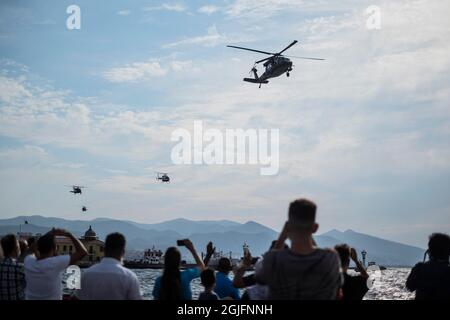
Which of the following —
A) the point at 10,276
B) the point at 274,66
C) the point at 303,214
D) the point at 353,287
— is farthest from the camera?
the point at 274,66

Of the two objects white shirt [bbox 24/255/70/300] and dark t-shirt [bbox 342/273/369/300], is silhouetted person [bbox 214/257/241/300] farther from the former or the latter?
white shirt [bbox 24/255/70/300]

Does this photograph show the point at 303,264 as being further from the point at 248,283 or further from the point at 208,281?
the point at 208,281

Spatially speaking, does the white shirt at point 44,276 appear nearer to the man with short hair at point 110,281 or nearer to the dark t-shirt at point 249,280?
the man with short hair at point 110,281

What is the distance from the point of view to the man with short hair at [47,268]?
8.02 metres

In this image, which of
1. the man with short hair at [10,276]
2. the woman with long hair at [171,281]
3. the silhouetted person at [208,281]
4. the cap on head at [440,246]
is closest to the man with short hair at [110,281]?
the woman with long hair at [171,281]

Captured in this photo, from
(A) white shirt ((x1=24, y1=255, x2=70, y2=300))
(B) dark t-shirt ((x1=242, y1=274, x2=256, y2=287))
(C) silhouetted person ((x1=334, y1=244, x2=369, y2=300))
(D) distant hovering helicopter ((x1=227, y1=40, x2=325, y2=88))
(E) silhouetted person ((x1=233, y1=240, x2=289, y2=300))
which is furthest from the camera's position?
(D) distant hovering helicopter ((x1=227, y1=40, x2=325, y2=88))

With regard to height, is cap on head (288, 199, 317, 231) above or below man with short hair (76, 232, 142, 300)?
above

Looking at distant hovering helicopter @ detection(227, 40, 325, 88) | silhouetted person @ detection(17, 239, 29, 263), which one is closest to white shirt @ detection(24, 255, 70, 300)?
silhouetted person @ detection(17, 239, 29, 263)

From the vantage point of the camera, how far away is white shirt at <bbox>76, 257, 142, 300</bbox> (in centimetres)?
724

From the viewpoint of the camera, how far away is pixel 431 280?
7996mm

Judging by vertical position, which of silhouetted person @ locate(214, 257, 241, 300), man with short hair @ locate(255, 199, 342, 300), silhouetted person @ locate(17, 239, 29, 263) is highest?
man with short hair @ locate(255, 199, 342, 300)

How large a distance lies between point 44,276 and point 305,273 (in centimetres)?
417

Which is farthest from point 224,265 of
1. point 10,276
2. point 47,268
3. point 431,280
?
point 10,276
